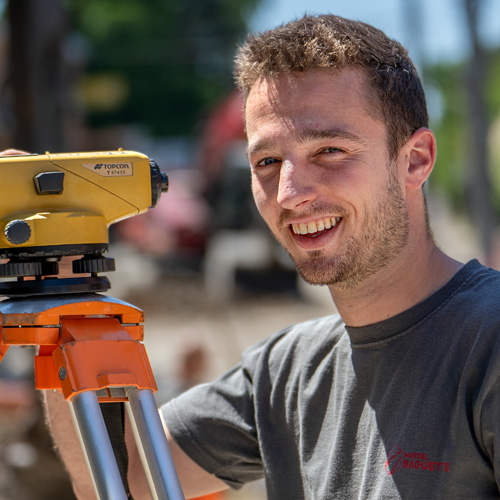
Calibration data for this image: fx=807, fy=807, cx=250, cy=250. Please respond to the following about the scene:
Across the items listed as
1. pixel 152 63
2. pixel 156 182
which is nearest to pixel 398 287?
pixel 156 182

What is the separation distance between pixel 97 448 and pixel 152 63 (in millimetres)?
33647

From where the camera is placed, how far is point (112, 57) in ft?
110

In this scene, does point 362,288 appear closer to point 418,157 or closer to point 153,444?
point 418,157

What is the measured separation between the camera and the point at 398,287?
1707 millimetres

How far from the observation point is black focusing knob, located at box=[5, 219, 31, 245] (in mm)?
1451

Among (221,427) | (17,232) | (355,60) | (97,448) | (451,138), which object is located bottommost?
(221,427)

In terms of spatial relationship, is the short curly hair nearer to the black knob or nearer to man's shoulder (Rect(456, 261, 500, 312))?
man's shoulder (Rect(456, 261, 500, 312))

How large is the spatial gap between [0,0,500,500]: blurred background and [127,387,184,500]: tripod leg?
1.51m

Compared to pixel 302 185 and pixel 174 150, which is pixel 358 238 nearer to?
pixel 302 185

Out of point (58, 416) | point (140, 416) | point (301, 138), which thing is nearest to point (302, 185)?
point (301, 138)

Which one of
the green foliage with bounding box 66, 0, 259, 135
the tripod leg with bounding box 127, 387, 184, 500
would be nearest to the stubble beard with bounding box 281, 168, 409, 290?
the tripod leg with bounding box 127, 387, 184, 500

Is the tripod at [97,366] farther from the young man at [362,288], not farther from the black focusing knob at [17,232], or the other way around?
the young man at [362,288]

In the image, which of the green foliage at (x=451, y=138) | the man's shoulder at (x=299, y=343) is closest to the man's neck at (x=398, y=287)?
the man's shoulder at (x=299, y=343)

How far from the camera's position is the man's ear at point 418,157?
176 cm
